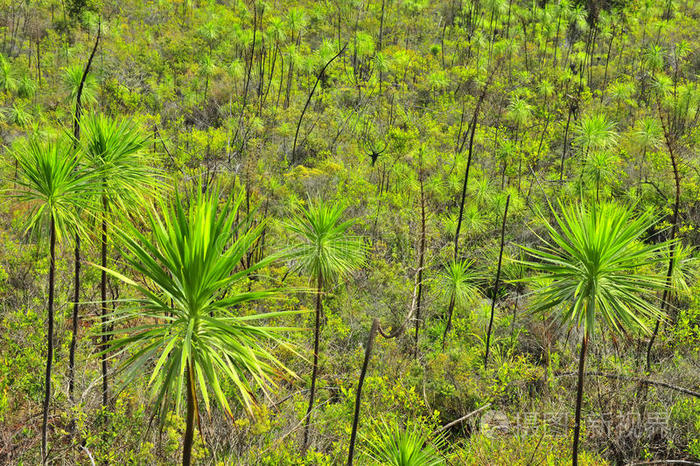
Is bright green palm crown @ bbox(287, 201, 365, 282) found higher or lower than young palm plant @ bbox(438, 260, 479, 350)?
lower

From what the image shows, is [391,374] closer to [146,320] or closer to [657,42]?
[146,320]

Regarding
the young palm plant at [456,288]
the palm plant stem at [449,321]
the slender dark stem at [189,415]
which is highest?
the young palm plant at [456,288]

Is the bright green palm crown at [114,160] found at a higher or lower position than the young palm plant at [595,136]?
lower

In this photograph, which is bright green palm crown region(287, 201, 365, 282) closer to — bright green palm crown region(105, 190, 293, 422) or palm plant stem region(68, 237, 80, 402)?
palm plant stem region(68, 237, 80, 402)

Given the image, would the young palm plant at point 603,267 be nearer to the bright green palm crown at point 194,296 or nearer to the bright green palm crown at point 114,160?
the bright green palm crown at point 194,296

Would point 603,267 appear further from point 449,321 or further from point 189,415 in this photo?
point 449,321

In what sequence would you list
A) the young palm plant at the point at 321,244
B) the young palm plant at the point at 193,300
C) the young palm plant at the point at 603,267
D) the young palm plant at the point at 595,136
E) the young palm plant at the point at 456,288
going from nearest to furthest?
the young palm plant at the point at 193,300
the young palm plant at the point at 603,267
the young palm plant at the point at 321,244
the young palm plant at the point at 456,288
the young palm plant at the point at 595,136

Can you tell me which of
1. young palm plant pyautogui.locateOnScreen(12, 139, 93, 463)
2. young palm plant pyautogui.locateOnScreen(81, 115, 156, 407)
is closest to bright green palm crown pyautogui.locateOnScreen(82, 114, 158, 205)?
young palm plant pyautogui.locateOnScreen(81, 115, 156, 407)

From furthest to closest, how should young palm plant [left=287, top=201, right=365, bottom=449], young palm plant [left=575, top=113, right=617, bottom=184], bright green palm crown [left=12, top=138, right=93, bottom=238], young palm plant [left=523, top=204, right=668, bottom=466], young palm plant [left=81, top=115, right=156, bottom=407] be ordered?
young palm plant [left=575, top=113, right=617, bottom=184], young palm plant [left=287, top=201, right=365, bottom=449], young palm plant [left=81, top=115, right=156, bottom=407], bright green palm crown [left=12, top=138, right=93, bottom=238], young palm plant [left=523, top=204, right=668, bottom=466]

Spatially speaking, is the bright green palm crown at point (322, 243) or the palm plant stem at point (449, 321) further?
the palm plant stem at point (449, 321)

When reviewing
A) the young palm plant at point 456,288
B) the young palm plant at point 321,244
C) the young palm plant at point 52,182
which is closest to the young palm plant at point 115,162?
the young palm plant at point 52,182

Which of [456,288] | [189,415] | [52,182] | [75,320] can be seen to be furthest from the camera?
[456,288]

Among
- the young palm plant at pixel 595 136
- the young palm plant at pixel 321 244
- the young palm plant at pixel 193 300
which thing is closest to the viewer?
the young palm plant at pixel 193 300

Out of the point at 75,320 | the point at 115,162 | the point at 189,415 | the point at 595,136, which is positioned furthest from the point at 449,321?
the point at 595,136
